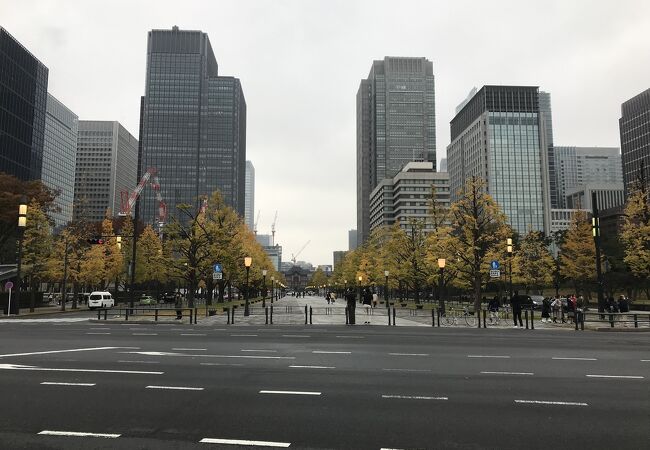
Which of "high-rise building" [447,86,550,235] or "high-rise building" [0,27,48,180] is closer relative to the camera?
"high-rise building" [0,27,48,180]

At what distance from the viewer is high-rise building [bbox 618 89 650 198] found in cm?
13462

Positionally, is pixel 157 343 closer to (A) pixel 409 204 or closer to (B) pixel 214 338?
(B) pixel 214 338

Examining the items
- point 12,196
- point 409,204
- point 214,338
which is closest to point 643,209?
point 214,338

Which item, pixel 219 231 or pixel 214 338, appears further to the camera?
pixel 219 231

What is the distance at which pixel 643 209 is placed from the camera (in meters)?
41.5

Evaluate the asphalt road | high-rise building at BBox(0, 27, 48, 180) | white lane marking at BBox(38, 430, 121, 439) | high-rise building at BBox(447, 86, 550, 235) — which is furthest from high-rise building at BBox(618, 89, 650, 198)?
high-rise building at BBox(0, 27, 48, 180)

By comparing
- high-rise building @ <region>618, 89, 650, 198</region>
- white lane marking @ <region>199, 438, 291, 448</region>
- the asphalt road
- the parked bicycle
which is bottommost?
the parked bicycle

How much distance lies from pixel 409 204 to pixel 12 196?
493 ft

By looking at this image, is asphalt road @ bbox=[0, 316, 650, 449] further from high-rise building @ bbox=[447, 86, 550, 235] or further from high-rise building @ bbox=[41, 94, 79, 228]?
high-rise building @ bbox=[41, 94, 79, 228]

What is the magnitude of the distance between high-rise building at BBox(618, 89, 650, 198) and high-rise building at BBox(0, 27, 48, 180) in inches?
6344

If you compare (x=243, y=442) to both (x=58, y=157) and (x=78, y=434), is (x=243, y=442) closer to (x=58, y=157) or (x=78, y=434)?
(x=78, y=434)

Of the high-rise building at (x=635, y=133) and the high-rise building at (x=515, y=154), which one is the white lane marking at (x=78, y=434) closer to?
the high-rise building at (x=635, y=133)

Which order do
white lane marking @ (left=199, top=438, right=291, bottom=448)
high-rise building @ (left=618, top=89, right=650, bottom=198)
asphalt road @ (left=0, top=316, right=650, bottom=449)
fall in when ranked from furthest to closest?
high-rise building @ (left=618, top=89, right=650, bottom=198) < asphalt road @ (left=0, top=316, right=650, bottom=449) < white lane marking @ (left=199, top=438, right=291, bottom=448)

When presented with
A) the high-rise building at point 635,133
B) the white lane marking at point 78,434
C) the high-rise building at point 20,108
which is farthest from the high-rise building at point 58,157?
the white lane marking at point 78,434
